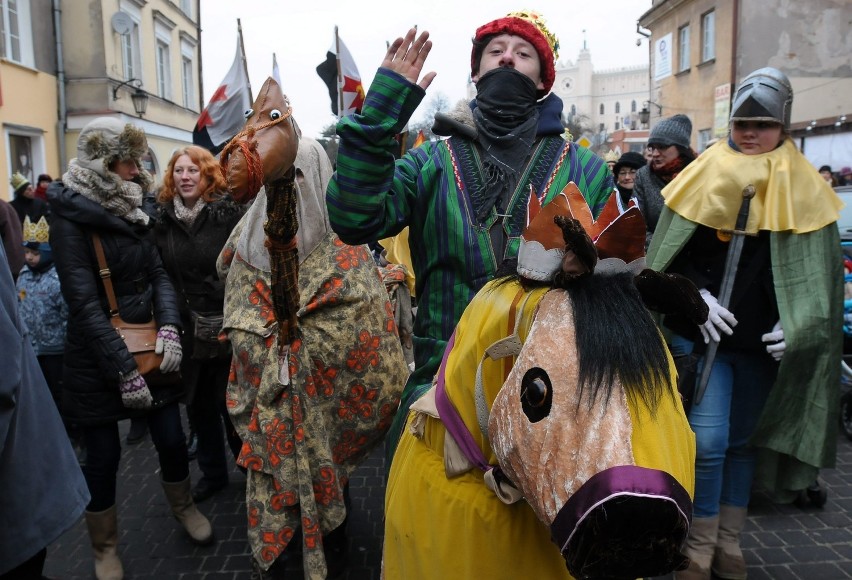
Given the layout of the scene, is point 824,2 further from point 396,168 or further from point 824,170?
point 396,168

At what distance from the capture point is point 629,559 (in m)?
1.06

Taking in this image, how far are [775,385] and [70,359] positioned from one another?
126 inches

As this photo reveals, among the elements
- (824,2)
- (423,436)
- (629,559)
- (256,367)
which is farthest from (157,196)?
(824,2)

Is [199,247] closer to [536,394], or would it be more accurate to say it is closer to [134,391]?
[134,391]

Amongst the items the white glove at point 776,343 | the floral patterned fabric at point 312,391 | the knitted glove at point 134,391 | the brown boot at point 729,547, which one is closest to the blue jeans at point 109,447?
the knitted glove at point 134,391

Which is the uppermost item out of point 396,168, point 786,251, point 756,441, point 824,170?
point 824,170

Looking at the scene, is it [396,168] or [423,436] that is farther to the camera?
[396,168]

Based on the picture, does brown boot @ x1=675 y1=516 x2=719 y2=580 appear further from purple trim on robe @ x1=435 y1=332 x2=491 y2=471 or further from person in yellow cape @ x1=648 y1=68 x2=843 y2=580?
purple trim on robe @ x1=435 y1=332 x2=491 y2=471

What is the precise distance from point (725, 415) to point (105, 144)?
3126 mm

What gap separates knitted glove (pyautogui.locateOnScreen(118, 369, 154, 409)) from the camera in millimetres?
3293

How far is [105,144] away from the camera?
3439 mm

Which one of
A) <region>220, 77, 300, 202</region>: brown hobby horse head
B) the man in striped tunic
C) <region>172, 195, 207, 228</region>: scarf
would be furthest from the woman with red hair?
the man in striped tunic

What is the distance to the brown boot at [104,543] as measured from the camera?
11.2 feet

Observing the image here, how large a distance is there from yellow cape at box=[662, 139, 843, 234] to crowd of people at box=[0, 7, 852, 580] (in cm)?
1
